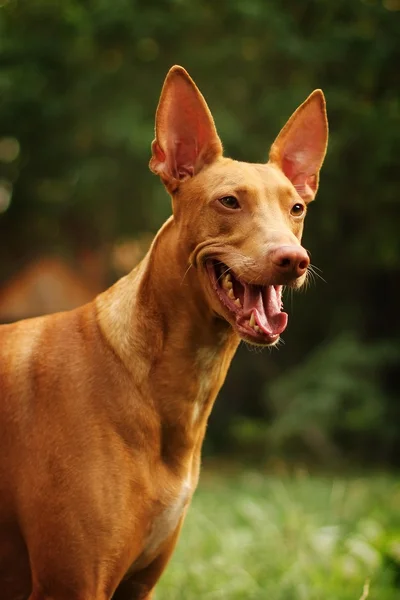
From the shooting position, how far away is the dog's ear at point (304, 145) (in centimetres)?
364

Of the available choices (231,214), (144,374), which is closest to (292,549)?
(144,374)

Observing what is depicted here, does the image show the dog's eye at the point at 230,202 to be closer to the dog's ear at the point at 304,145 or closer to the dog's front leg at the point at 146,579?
the dog's ear at the point at 304,145

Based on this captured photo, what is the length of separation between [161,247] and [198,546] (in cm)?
363

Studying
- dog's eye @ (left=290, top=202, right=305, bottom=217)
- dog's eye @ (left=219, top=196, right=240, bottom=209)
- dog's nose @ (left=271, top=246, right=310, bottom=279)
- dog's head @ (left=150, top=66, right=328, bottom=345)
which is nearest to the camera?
dog's nose @ (left=271, top=246, right=310, bottom=279)

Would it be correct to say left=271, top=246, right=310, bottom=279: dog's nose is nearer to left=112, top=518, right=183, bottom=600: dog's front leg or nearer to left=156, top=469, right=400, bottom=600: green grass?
left=112, top=518, right=183, bottom=600: dog's front leg

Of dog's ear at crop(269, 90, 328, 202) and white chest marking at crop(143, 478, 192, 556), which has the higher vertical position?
dog's ear at crop(269, 90, 328, 202)

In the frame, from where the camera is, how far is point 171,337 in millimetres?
3293

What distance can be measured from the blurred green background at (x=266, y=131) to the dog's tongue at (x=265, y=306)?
8.41 metres

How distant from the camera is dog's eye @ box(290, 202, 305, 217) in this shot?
10.8ft

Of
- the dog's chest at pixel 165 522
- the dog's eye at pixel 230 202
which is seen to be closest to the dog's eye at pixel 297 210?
the dog's eye at pixel 230 202

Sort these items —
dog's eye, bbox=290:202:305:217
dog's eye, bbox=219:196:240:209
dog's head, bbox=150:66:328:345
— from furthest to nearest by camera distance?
dog's eye, bbox=290:202:305:217
dog's eye, bbox=219:196:240:209
dog's head, bbox=150:66:328:345

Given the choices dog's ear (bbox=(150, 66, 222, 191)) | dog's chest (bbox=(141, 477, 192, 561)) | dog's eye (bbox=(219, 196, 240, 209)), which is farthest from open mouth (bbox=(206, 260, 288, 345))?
dog's chest (bbox=(141, 477, 192, 561))

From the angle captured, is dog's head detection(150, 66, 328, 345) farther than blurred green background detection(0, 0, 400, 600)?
No

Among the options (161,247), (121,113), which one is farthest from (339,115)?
(161,247)
